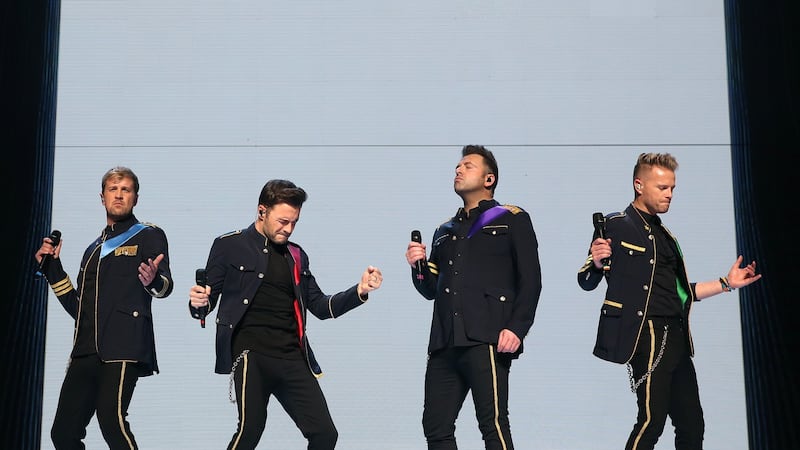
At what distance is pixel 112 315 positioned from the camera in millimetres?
4590

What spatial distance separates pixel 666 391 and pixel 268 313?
1.62 meters

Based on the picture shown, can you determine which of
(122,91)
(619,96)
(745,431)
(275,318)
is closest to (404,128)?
(619,96)

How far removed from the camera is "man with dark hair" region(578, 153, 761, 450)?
447cm

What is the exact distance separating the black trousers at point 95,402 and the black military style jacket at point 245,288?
1.32ft

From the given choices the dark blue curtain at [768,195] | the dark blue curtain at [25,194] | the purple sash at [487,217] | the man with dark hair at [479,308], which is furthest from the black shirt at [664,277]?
the dark blue curtain at [25,194]

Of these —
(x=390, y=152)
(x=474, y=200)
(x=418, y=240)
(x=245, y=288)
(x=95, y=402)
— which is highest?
(x=390, y=152)

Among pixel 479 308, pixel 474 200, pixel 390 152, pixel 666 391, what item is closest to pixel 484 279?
pixel 479 308

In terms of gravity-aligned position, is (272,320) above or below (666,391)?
above

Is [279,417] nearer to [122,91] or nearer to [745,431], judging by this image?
[122,91]

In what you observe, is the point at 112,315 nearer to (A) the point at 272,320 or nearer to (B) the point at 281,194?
(A) the point at 272,320

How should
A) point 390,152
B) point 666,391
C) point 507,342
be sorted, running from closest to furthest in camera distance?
1. point 507,342
2. point 666,391
3. point 390,152

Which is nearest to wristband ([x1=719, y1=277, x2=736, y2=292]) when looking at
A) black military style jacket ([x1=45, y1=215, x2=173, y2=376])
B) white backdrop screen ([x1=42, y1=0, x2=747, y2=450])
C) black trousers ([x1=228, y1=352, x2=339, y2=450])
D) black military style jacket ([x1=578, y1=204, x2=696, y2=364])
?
black military style jacket ([x1=578, y1=204, x2=696, y2=364])

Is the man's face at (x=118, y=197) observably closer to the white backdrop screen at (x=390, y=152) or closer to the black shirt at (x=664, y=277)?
the white backdrop screen at (x=390, y=152)

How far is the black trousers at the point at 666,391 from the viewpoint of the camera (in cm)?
444
